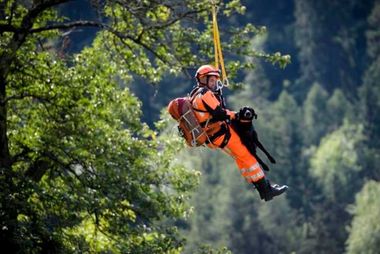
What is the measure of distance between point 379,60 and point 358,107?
33.4 ft

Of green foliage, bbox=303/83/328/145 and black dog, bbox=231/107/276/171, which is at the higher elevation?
green foliage, bbox=303/83/328/145

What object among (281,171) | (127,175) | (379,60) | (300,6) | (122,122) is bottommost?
(127,175)

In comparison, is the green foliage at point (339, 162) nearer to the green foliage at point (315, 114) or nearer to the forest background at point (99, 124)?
the green foliage at point (315, 114)

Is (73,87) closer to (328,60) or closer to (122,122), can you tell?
(122,122)

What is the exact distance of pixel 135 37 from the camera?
18.0 meters

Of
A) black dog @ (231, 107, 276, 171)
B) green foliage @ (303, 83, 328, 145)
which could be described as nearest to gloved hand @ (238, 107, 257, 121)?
black dog @ (231, 107, 276, 171)

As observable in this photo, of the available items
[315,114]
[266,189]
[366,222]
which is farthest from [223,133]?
[315,114]

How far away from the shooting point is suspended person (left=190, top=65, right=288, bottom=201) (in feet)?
41.4

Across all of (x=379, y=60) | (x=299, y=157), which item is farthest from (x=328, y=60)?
(x=299, y=157)

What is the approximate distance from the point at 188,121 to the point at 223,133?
1.70 ft

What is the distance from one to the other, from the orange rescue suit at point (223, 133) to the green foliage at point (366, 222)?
66.5m

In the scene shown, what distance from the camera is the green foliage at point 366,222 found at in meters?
78.7

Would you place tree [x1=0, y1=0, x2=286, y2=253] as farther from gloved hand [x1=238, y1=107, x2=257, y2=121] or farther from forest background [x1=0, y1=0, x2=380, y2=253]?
gloved hand [x1=238, y1=107, x2=257, y2=121]

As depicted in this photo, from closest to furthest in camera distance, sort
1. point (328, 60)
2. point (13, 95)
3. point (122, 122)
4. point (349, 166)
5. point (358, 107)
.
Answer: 1. point (13, 95)
2. point (122, 122)
3. point (349, 166)
4. point (358, 107)
5. point (328, 60)
